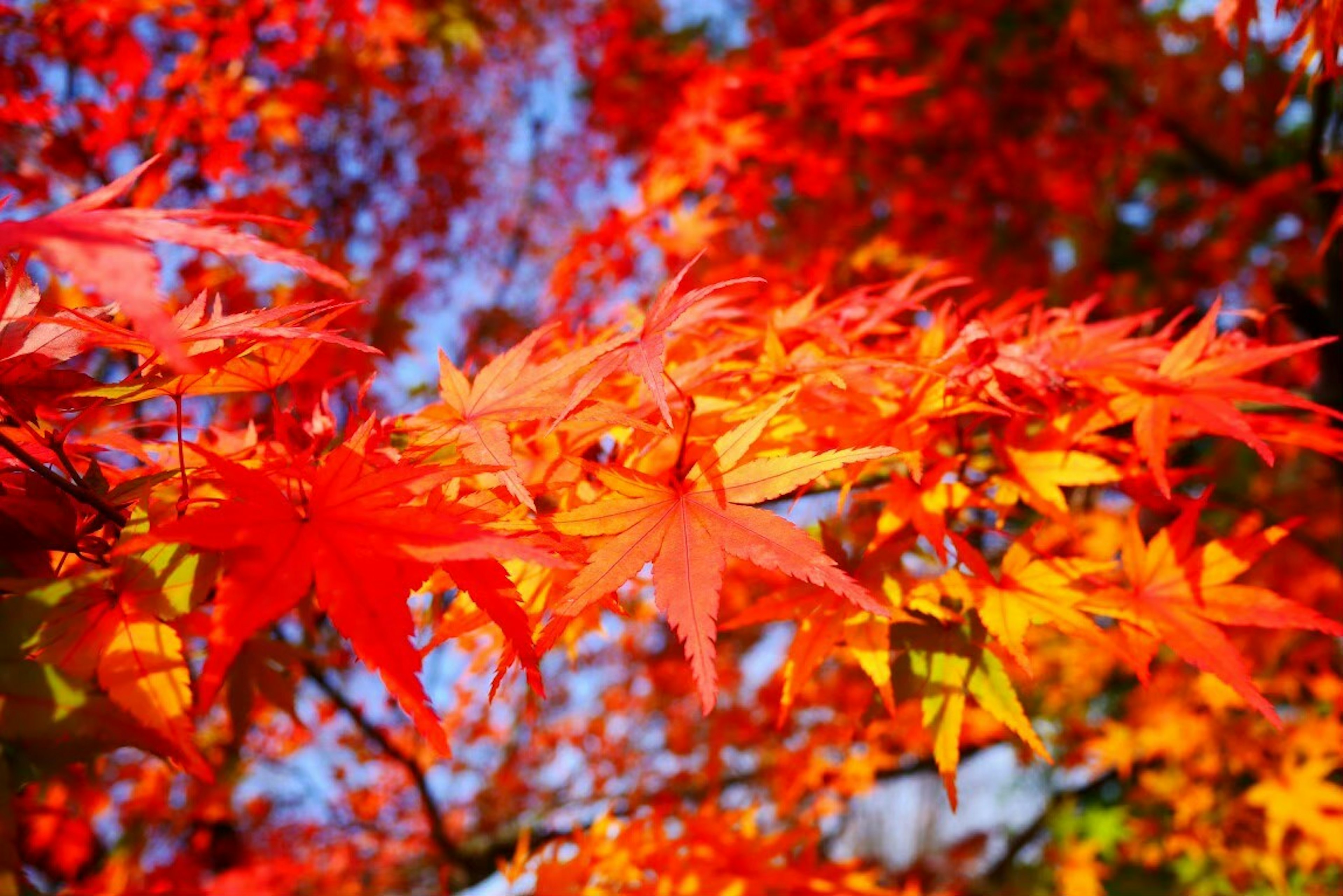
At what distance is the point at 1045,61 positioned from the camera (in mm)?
4801

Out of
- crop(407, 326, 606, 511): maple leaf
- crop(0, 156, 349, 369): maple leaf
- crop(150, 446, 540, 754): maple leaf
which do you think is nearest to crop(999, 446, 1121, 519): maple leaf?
crop(407, 326, 606, 511): maple leaf

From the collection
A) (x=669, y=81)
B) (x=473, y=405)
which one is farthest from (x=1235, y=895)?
(x=669, y=81)

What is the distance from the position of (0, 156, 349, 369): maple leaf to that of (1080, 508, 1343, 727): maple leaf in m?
0.95

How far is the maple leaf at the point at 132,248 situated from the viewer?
1.62 feet

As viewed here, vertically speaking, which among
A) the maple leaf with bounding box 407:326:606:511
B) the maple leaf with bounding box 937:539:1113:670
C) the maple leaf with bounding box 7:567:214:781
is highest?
the maple leaf with bounding box 407:326:606:511

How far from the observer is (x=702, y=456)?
0.89 m

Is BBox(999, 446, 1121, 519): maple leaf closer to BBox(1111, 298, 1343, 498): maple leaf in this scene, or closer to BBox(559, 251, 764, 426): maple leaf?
BBox(1111, 298, 1343, 498): maple leaf

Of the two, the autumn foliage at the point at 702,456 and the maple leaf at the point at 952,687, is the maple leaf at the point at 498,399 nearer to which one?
the autumn foliage at the point at 702,456


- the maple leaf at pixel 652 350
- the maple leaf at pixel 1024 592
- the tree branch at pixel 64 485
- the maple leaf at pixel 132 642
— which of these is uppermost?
the maple leaf at pixel 652 350

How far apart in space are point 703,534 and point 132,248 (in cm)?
51

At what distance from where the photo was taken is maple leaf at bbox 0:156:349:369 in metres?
0.49

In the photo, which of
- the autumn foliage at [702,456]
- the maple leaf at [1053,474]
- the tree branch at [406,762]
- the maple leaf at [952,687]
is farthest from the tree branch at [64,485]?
the tree branch at [406,762]

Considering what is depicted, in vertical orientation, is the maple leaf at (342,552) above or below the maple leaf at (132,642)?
above

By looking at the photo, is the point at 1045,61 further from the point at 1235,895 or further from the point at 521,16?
the point at 1235,895
